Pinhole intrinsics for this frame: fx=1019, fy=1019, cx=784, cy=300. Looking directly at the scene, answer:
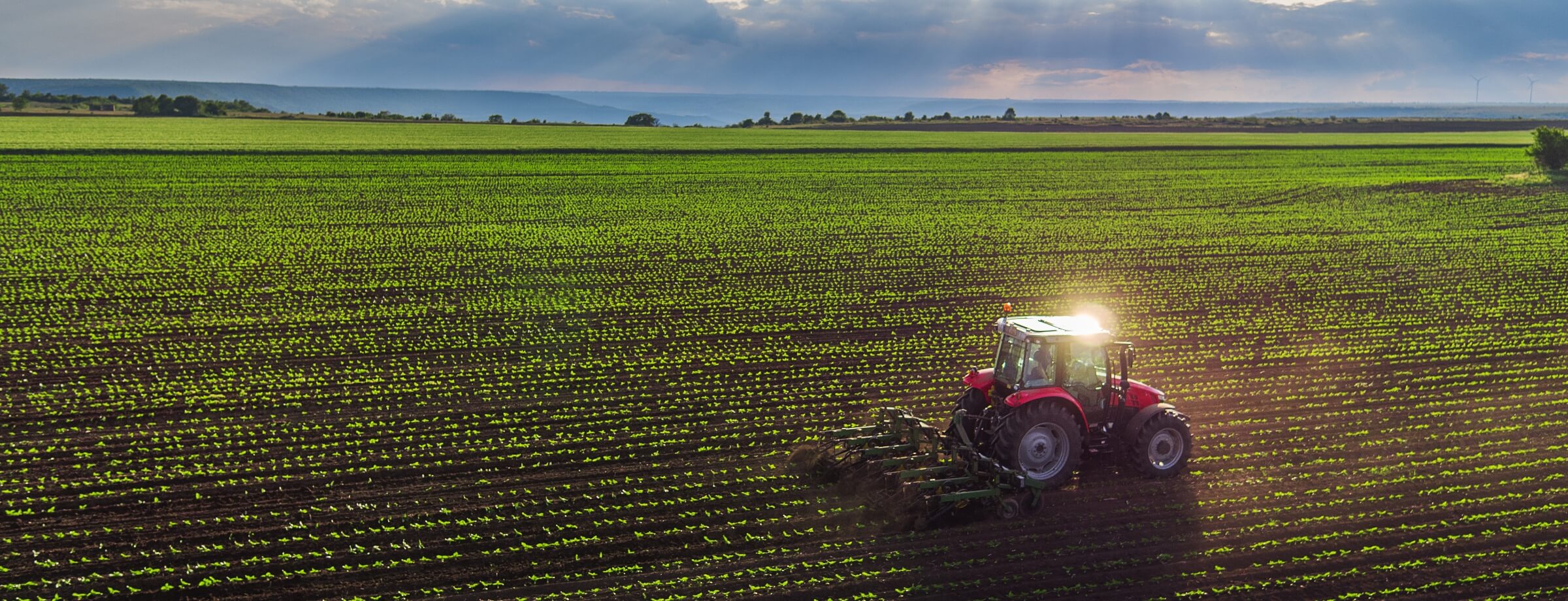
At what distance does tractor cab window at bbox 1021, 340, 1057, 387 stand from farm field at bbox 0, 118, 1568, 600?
4.88 ft

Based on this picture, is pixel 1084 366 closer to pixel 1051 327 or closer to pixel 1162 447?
pixel 1051 327

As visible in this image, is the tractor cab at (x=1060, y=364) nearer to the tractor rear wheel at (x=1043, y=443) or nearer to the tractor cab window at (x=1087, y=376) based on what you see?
the tractor cab window at (x=1087, y=376)

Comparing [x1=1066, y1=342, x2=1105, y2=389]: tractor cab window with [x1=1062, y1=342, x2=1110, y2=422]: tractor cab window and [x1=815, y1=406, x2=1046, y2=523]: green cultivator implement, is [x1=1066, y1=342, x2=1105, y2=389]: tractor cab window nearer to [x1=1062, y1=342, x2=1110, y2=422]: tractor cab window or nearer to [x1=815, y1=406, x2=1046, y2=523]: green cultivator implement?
[x1=1062, y1=342, x2=1110, y2=422]: tractor cab window

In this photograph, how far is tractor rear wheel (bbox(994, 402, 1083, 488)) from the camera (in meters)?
12.3

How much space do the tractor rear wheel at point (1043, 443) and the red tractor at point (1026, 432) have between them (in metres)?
0.01

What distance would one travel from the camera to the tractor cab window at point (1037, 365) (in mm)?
12664

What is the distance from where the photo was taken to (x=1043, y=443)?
12641 mm

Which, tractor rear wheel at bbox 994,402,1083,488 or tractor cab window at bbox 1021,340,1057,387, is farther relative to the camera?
tractor cab window at bbox 1021,340,1057,387

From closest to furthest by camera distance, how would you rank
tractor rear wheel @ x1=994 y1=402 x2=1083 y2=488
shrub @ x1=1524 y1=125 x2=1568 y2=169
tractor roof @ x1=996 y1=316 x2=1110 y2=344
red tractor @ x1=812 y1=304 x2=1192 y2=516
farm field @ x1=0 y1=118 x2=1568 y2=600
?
farm field @ x1=0 y1=118 x2=1568 y2=600 < red tractor @ x1=812 y1=304 x2=1192 y2=516 < tractor rear wheel @ x1=994 y1=402 x2=1083 y2=488 < tractor roof @ x1=996 y1=316 x2=1110 y2=344 < shrub @ x1=1524 y1=125 x2=1568 y2=169

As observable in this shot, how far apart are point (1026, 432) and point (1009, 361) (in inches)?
41.7

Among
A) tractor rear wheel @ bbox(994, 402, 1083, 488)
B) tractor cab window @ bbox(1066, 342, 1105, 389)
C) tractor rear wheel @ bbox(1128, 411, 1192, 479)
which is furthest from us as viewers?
tractor rear wheel @ bbox(1128, 411, 1192, 479)

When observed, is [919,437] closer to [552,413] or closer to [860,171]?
[552,413]

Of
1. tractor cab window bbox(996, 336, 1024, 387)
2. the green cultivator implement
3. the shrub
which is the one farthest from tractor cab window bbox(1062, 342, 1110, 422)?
the shrub

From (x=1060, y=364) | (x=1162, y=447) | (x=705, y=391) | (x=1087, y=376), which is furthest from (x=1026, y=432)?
(x=705, y=391)
